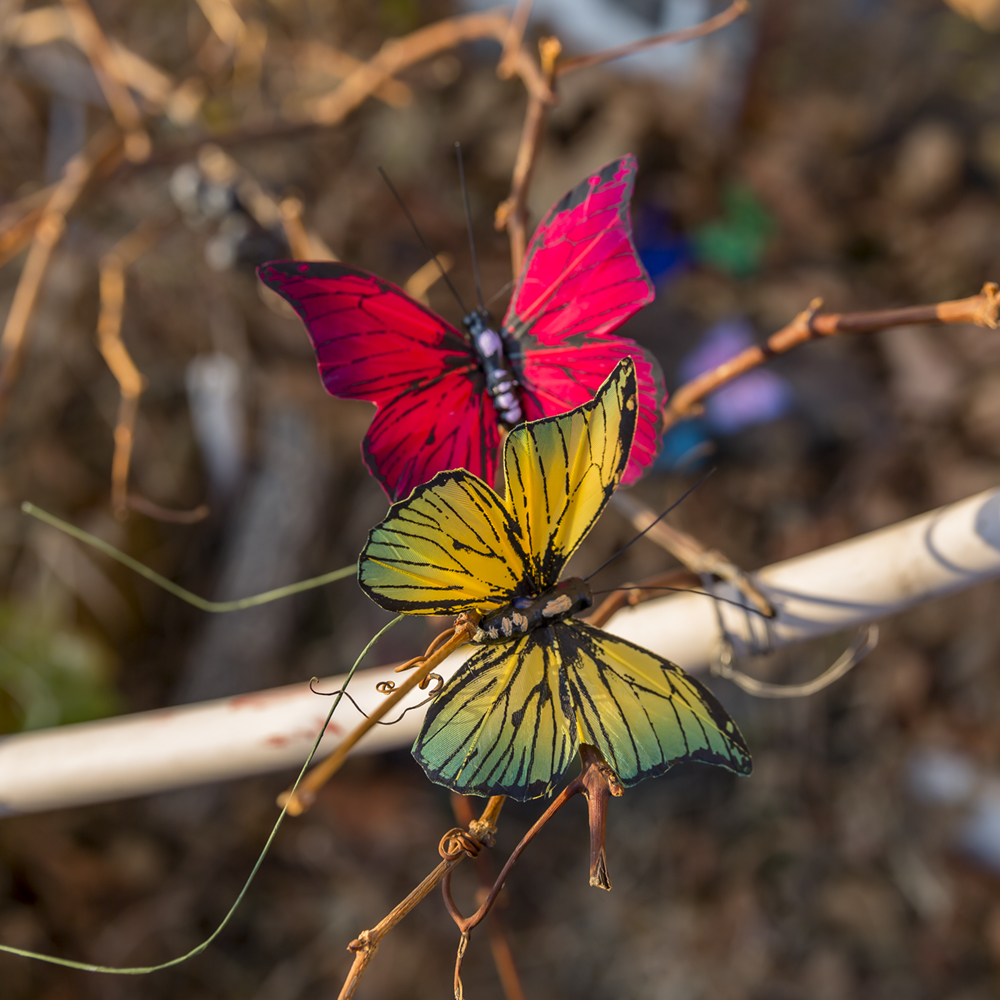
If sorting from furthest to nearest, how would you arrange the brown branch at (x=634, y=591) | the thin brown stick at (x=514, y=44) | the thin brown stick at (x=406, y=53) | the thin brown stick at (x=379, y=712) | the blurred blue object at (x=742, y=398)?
1. the blurred blue object at (x=742, y=398)
2. the thin brown stick at (x=406, y=53)
3. the thin brown stick at (x=514, y=44)
4. the brown branch at (x=634, y=591)
5. the thin brown stick at (x=379, y=712)

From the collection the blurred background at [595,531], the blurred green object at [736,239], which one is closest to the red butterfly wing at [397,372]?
the blurred background at [595,531]

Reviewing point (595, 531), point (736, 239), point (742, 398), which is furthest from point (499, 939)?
point (736, 239)

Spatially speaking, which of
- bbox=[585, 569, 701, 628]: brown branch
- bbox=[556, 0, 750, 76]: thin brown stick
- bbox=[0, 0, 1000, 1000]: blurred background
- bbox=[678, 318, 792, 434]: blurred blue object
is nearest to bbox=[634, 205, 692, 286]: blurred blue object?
bbox=[0, 0, 1000, 1000]: blurred background

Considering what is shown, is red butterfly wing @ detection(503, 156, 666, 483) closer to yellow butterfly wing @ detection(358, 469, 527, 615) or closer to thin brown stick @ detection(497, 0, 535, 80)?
yellow butterfly wing @ detection(358, 469, 527, 615)

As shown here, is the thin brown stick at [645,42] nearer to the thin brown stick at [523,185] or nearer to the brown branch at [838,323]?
the thin brown stick at [523,185]

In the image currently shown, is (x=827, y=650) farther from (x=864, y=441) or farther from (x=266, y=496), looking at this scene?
(x=266, y=496)

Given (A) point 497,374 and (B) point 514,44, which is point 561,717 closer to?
(A) point 497,374
